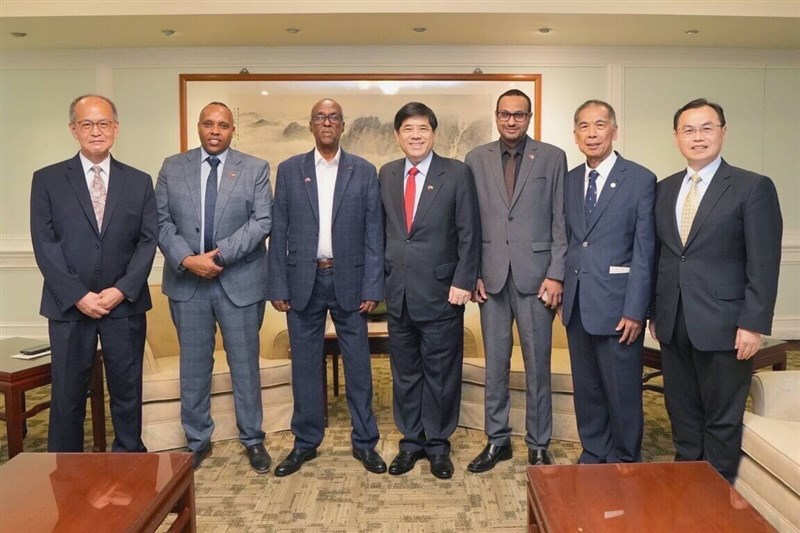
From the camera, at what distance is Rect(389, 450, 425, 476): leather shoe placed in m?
3.13

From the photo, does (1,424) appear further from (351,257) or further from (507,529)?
(507,529)

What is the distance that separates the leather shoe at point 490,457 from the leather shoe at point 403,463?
0.27 m

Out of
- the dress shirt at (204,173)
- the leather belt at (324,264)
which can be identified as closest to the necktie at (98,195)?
the dress shirt at (204,173)

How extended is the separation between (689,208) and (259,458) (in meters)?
2.23

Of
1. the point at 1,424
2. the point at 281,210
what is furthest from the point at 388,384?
the point at 1,424

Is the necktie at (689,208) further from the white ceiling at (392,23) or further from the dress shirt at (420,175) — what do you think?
the white ceiling at (392,23)

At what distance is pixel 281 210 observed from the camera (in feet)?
10.2

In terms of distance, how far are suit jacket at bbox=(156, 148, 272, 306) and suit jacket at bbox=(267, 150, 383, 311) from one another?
11 cm

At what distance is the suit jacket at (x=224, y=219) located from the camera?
3078 mm

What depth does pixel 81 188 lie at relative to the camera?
9.52 feet

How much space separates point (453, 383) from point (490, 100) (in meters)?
3.44

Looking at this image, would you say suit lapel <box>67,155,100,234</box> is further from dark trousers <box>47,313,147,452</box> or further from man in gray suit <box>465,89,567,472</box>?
man in gray suit <box>465,89,567,472</box>

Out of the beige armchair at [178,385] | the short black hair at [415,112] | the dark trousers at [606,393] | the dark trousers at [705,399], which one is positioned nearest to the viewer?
the dark trousers at [705,399]

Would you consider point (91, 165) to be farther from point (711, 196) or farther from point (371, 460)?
point (711, 196)
